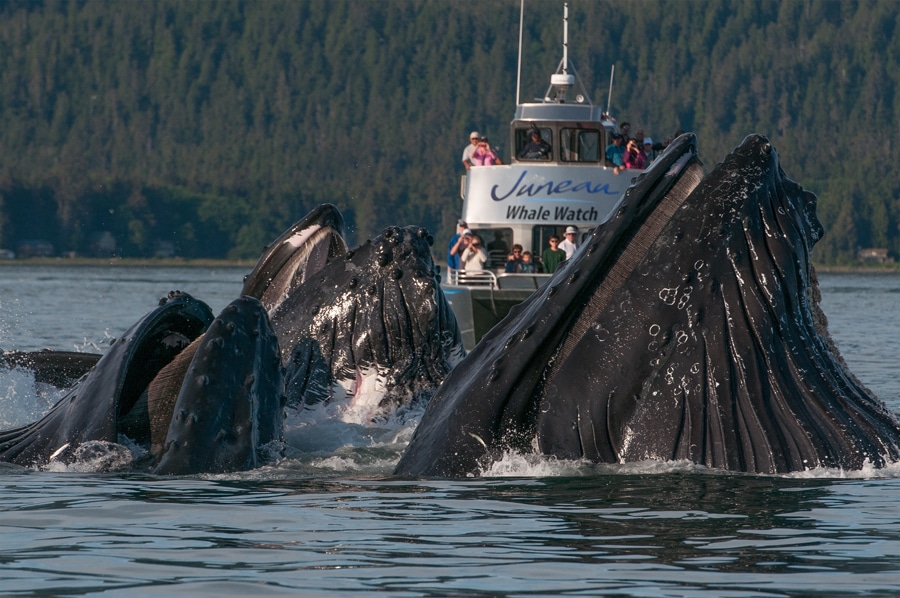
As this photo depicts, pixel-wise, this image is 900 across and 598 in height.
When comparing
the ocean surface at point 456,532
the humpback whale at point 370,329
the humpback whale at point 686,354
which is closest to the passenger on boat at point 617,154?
the humpback whale at point 370,329

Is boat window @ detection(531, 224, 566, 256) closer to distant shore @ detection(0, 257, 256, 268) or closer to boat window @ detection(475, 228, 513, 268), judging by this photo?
boat window @ detection(475, 228, 513, 268)

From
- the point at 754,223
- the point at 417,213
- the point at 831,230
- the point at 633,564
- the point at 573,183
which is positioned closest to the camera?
the point at 633,564

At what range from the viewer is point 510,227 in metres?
34.3

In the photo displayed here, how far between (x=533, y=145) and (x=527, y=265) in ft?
12.8

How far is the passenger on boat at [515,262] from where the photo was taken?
3198 cm

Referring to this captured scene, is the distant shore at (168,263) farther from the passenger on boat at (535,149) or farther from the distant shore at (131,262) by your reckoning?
the passenger on boat at (535,149)

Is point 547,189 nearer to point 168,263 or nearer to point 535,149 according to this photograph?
point 535,149

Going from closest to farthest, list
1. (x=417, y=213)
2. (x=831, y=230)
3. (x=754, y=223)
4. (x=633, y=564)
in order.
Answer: (x=633, y=564) < (x=754, y=223) < (x=831, y=230) < (x=417, y=213)

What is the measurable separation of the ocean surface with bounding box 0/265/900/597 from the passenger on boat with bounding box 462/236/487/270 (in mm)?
22761

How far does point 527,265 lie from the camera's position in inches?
1271

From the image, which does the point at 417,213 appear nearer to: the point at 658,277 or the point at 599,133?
the point at 599,133

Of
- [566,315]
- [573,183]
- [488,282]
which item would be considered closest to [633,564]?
[566,315]

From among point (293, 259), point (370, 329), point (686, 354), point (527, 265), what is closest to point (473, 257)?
point (527, 265)

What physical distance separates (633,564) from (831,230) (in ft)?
482
